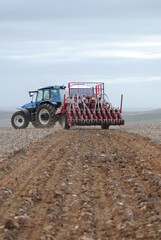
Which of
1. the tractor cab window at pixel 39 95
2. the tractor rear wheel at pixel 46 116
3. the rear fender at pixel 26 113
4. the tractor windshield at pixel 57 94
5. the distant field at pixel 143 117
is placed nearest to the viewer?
the tractor rear wheel at pixel 46 116

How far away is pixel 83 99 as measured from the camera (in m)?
27.5

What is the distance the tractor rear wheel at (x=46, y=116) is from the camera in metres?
28.9

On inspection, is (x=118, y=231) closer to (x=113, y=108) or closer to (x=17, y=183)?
(x=17, y=183)

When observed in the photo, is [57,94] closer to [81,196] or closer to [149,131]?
[149,131]

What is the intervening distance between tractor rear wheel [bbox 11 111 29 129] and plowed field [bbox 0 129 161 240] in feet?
54.3

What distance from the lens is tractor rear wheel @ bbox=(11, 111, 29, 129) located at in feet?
103

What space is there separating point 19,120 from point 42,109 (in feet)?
9.00

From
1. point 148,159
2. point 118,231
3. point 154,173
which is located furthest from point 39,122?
point 118,231

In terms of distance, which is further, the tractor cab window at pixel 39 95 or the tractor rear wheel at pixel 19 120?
the tractor rear wheel at pixel 19 120

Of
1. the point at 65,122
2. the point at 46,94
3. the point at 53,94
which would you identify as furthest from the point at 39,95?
the point at 65,122

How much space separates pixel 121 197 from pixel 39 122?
2154 centimetres

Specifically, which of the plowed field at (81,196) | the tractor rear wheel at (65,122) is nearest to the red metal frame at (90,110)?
the tractor rear wheel at (65,122)

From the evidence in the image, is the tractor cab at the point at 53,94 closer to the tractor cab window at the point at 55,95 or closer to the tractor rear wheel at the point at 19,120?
the tractor cab window at the point at 55,95

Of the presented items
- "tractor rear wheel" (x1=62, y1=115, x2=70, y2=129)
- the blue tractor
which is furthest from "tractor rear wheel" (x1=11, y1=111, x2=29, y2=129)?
"tractor rear wheel" (x1=62, y1=115, x2=70, y2=129)
